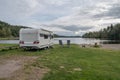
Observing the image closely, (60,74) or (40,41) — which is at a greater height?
(40,41)

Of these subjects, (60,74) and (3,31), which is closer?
(60,74)

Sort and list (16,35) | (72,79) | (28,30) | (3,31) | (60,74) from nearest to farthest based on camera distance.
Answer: (72,79)
(60,74)
(28,30)
(3,31)
(16,35)

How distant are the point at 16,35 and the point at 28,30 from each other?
120854 mm

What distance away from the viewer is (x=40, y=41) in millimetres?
22281

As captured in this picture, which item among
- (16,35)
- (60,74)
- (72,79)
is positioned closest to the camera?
(72,79)

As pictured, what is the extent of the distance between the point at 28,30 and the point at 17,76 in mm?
13251

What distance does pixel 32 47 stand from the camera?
21.8m

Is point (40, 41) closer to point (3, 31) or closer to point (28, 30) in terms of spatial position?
point (28, 30)

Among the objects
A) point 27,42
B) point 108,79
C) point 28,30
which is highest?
point 28,30

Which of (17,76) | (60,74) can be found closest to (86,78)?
(60,74)

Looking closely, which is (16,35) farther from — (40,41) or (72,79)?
(72,79)

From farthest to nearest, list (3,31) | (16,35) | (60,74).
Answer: (16,35) → (3,31) → (60,74)

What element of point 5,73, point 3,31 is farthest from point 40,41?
point 3,31

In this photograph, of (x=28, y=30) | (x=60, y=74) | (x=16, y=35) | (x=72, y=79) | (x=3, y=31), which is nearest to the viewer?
(x=72, y=79)
